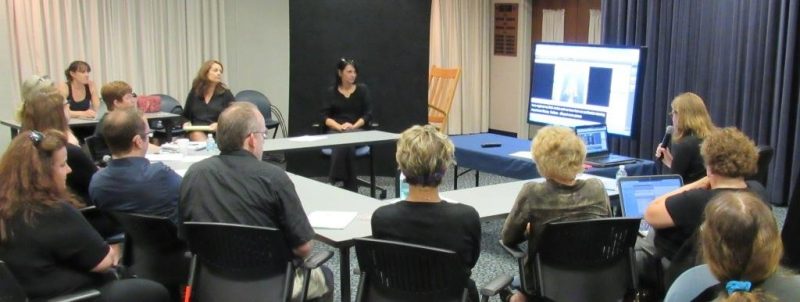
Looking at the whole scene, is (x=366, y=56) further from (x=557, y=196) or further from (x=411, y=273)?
(x=411, y=273)

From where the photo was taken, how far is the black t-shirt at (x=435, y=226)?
262 cm

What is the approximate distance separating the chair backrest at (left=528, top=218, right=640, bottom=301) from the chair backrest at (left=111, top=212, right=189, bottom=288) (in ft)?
4.47

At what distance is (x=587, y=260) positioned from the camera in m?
2.94

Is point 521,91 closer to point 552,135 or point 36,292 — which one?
point 552,135

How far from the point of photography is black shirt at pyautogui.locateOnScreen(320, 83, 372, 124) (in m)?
6.43

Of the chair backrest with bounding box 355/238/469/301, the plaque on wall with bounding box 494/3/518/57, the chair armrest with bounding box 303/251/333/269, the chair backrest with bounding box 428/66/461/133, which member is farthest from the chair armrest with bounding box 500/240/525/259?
the plaque on wall with bounding box 494/3/518/57

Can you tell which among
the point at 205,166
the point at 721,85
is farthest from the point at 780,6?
the point at 205,166

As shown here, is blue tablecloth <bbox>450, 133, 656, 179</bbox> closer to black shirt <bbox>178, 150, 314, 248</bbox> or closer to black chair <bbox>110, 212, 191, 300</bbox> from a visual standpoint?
black shirt <bbox>178, 150, 314, 248</bbox>

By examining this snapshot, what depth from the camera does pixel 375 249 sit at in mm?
2557

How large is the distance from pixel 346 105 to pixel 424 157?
3774mm

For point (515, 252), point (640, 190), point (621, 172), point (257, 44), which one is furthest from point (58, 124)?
point (257, 44)

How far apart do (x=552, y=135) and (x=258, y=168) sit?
112 centimetres

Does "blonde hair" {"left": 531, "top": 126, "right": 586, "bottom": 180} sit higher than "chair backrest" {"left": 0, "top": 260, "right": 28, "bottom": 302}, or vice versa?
"blonde hair" {"left": 531, "top": 126, "right": 586, "bottom": 180}

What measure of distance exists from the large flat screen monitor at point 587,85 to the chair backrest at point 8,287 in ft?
12.9
